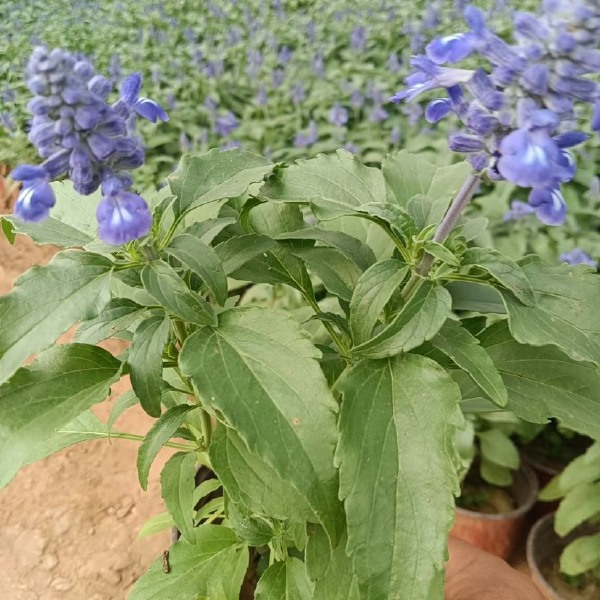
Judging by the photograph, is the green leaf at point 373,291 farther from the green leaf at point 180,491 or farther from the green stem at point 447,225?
the green leaf at point 180,491

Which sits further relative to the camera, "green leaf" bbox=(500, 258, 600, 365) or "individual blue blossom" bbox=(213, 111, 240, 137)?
"individual blue blossom" bbox=(213, 111, 240, 137)

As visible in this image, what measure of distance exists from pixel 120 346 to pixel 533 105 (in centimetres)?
176

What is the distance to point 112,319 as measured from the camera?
0.81 meters

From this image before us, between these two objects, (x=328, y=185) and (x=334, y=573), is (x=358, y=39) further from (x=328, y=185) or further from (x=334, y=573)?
(x=334, y=573)

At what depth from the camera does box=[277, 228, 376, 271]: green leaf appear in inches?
33.3

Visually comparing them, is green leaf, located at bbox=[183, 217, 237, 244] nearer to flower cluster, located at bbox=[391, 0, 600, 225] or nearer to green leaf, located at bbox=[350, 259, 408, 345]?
green leaf, located at bbox=[350, 259, 408, 345]

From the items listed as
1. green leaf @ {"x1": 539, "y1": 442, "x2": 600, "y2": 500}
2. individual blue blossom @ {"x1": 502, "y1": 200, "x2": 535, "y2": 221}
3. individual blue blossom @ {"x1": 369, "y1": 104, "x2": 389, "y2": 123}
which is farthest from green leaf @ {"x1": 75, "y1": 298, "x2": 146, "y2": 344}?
individual blue blossom @ {"x1": 369, "y1": 104, "x2": 389, "y2": 123}

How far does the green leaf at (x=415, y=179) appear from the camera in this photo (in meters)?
0.95

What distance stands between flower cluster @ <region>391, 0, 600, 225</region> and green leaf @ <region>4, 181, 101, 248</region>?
0.44 meters

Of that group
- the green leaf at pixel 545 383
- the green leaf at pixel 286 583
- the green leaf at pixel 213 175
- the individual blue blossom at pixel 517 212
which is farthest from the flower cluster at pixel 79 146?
the individual blue blossom at pixel 517 212

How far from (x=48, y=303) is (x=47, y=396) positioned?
0.39 ft

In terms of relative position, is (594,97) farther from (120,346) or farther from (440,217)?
(120,346)

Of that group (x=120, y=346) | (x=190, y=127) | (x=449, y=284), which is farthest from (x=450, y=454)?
(x=190, y=127)

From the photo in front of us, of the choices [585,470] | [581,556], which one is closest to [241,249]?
[585,470]
